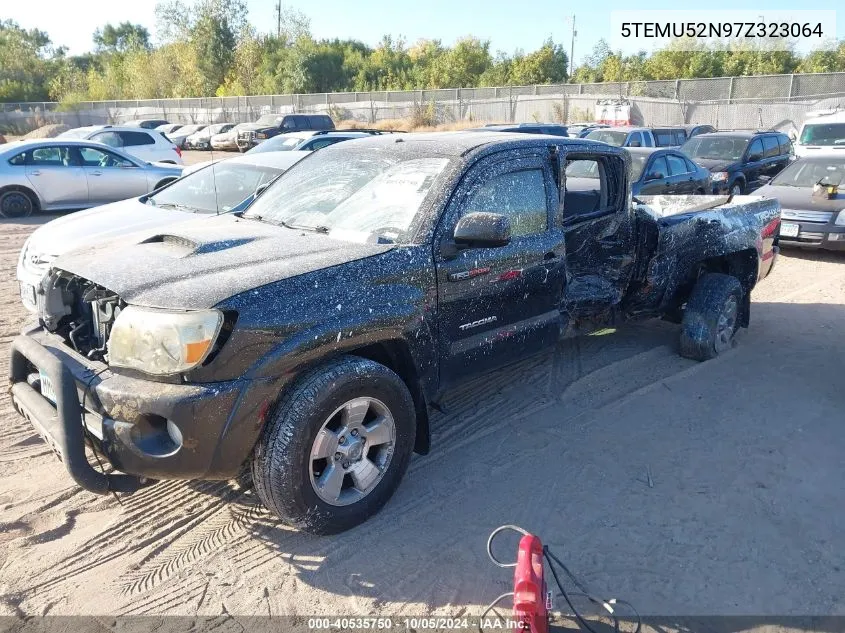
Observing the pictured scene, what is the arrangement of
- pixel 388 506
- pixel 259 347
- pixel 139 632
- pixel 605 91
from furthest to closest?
pixel 605 91 → pixel 388 506 → pixel 259 347 → pixel 139 632

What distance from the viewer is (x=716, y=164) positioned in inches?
552

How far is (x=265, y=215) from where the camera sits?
4.38m

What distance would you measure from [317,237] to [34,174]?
424 inches

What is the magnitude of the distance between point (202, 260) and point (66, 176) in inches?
416

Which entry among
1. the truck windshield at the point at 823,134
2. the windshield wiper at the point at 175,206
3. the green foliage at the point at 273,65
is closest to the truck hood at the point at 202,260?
the windshield wiper at the point at 175,206

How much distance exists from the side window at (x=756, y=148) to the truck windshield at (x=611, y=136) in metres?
2.76

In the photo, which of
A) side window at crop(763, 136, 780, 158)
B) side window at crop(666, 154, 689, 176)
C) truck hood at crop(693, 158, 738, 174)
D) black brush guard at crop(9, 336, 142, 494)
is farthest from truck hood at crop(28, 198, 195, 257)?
side window at crop(763, 136, 780, 158)

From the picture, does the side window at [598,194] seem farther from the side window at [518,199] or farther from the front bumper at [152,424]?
the front bumper at [152,424]

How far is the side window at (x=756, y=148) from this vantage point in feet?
47.3

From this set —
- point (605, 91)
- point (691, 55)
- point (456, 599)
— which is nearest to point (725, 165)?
point (456, 599)

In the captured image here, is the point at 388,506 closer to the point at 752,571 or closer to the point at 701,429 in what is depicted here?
the point at 752,571

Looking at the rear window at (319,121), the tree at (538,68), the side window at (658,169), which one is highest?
the tree at (538,68)

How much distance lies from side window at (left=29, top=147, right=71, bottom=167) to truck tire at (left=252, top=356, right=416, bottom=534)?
1135 cm

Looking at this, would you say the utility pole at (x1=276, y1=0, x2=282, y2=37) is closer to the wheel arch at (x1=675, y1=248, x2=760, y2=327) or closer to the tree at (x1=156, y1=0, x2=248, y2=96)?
the tree at (x1=156, y1=0, x2=248, y2=96)
